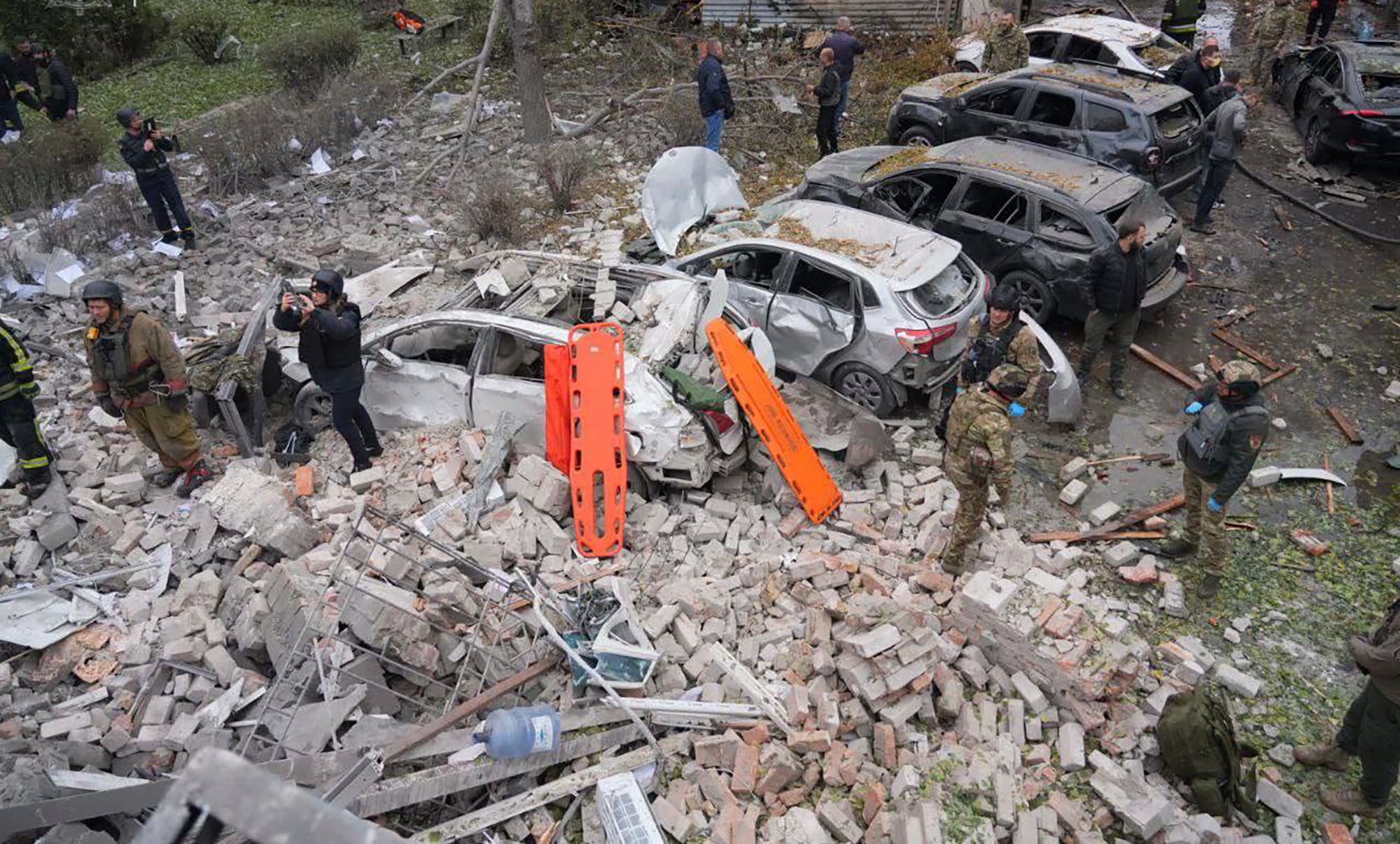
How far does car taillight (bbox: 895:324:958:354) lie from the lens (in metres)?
A: 6.64

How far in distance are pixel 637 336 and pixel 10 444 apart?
14.9 ft

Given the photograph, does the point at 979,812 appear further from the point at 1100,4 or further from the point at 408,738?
the point at 1100,4

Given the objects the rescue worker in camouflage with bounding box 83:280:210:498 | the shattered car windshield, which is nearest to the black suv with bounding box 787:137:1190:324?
the shattered car windshield

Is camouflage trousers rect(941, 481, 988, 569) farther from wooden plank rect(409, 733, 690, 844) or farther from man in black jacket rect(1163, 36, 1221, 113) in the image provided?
man in black jacket rect(1163, 36, 1221, 113)

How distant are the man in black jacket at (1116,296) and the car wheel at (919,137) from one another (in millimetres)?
4096

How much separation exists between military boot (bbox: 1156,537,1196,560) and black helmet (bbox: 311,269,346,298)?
5.85 meters

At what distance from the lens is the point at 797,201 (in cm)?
786

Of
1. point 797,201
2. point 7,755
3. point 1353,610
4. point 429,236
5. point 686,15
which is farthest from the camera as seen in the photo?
point 686,15

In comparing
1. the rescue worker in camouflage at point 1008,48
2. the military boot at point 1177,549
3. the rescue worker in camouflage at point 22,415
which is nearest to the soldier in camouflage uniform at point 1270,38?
the rescue worker in camouflage at point 1008,48

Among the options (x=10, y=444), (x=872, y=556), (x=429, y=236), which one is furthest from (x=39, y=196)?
(x=872, y=556)

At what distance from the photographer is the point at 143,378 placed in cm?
600

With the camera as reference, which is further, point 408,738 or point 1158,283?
point 1158,283

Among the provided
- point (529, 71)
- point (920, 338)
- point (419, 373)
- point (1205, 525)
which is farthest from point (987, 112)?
point (419, 373)

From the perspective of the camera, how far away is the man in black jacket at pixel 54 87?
12.8 m
